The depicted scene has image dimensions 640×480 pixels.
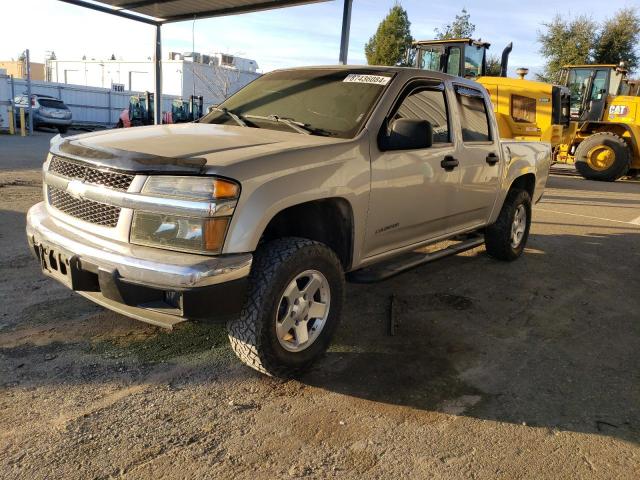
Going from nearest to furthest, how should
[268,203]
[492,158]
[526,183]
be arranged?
[268,203], [492,158], [526,183]

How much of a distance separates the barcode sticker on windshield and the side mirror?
50cm

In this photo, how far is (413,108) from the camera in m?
4.33

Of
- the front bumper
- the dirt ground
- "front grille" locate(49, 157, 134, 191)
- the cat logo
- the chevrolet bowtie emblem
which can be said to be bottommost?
the dirt ground

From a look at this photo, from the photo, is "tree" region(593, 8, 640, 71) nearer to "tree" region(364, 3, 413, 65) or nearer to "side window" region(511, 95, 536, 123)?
"tree" region(364, 3, 413, 65)

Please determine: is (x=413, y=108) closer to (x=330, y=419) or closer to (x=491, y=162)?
(x=491, y=162)

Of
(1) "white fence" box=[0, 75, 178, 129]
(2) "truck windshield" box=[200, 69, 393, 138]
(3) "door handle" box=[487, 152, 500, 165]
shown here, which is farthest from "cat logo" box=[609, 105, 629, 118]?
(1) "white fence" box=[0, 75, 178, 129]

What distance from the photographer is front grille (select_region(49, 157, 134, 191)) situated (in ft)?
9.86

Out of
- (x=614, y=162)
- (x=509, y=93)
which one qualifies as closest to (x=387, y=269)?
(x=509, y=93)

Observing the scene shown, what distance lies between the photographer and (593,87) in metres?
16.6

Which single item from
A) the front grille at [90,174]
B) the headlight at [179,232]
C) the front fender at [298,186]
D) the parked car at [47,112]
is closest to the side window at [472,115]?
the front fender at [298,186]

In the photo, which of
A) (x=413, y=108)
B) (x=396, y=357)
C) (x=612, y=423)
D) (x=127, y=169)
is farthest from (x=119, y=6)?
(x=612, y=423)

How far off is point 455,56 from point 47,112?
730 inches

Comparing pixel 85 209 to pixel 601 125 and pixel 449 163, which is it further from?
pixel 601 125

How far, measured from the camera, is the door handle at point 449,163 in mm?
4473
